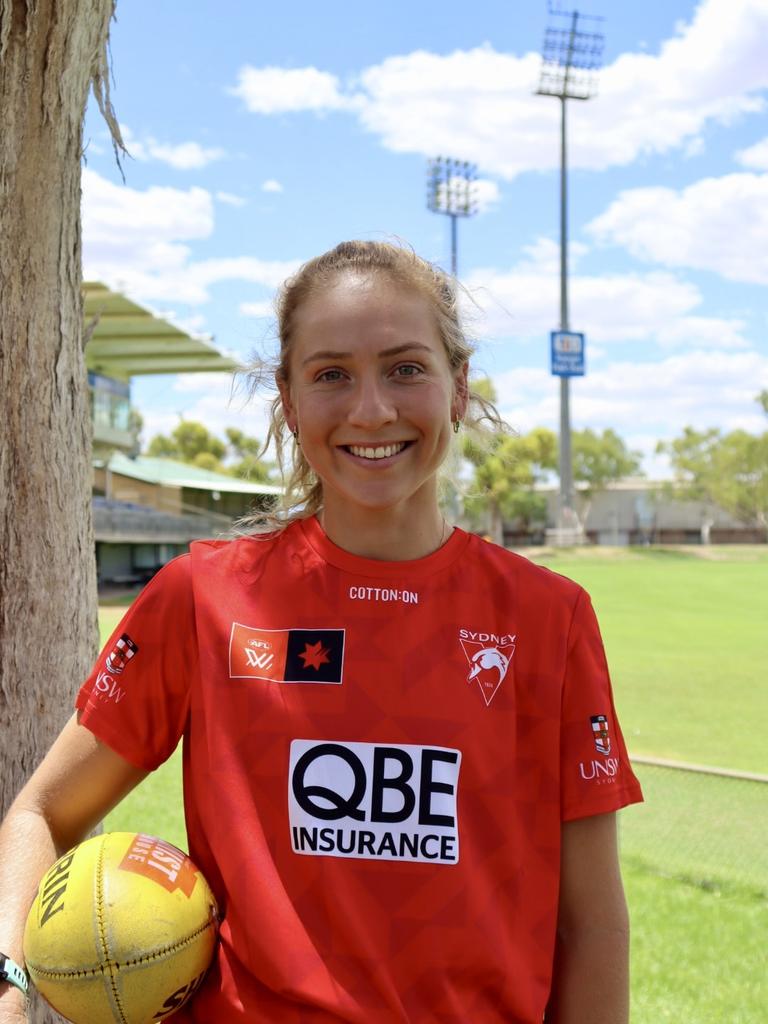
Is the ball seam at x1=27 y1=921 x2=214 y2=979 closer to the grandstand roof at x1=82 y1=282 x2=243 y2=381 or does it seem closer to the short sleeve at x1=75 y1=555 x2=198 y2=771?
the short sleeve at x1=75 y1=555 x2=198 y2=771

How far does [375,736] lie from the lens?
1.92 meters

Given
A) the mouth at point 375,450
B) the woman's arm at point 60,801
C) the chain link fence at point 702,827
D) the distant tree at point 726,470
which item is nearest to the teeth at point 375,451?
the mouth at point 375,450

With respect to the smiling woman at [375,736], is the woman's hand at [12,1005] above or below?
below

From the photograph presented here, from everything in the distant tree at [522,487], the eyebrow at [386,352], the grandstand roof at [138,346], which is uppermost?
the grandstand roof at [138,346]

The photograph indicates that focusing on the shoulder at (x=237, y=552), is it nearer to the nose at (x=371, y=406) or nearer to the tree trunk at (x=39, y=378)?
the nose at (x=371, y=406)

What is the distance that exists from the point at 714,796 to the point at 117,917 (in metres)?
5.28

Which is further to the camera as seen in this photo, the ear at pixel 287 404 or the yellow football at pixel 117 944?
the ear at pixel 287 404

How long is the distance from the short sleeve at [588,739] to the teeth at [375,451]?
0.47 m

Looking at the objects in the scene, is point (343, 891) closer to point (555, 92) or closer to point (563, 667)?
point (563, 667)

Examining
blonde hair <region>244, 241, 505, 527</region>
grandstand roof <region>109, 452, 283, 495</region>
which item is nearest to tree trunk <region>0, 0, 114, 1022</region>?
blonde hair <region>244, 241, 505, 527</region>

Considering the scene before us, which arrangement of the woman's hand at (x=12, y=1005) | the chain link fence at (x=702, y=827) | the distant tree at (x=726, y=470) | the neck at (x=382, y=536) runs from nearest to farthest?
the woman's hand at (x=12, y=1005)
the neck at (x=382, y=536)
the chain link fence at (x=702, y=827)
the distant tree at (x=726, y=470)

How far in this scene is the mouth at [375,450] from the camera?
2047mm

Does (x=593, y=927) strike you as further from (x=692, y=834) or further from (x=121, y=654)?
(x=692, y=834)

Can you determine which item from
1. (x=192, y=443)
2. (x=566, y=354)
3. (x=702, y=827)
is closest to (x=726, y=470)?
(x=566, y=354)
